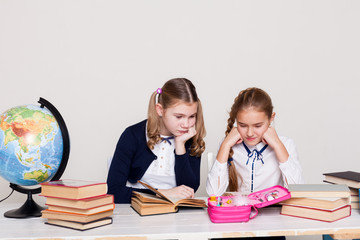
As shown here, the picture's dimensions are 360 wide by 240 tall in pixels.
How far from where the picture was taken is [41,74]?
348 cm

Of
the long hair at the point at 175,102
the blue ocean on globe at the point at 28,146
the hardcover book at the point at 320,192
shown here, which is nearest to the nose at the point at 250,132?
the long hair at the point at 175,102

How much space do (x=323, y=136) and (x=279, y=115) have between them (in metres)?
0.50

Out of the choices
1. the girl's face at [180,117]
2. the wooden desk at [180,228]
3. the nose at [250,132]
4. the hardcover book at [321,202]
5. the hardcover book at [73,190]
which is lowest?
the wooden desk at [180,228]

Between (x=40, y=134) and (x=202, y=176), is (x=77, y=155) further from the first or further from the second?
(x=40, y=134)

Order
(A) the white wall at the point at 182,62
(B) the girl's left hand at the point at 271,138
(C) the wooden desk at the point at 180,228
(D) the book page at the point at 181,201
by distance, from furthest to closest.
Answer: (A) the white wall at the point at 182,62
(B) the girl's left hand at the point at 271,138
(D) the book page at the point at 181,201
(C) the wooden desk at the point at 180,228

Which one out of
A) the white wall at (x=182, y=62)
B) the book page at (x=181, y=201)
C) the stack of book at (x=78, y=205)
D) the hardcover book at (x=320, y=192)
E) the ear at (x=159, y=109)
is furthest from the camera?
the white wall at (x=182, y=62)

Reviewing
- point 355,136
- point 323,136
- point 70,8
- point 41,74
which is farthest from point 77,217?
point 355,136

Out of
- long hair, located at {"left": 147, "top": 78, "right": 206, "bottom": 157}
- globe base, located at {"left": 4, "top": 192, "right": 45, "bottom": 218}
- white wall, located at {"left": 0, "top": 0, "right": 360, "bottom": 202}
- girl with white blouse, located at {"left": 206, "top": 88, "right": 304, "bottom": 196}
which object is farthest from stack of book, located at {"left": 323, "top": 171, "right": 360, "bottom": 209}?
white wall, located at {"left": 0, "top": 0, "right": 360, "bottom": 202}

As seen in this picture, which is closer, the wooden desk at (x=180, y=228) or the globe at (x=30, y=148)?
the wooden desk at (x=180, y=228)

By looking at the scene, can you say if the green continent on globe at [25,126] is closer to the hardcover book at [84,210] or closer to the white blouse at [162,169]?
the hardcover book at [84,210]

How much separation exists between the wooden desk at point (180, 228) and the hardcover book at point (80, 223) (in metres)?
0.02

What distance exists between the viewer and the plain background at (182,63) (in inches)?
137

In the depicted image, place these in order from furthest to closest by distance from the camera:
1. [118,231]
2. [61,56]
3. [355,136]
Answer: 1. [355,136]
2. [61,56]
3. [118,231]

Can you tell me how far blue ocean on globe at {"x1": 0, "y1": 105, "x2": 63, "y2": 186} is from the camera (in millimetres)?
1750
